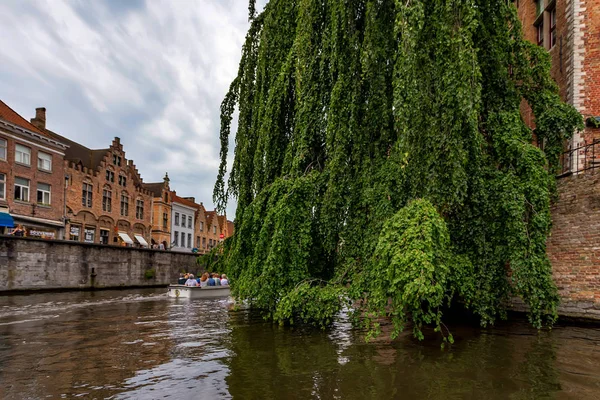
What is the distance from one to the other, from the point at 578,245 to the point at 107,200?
3630 cm

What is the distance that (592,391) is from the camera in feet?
19.4

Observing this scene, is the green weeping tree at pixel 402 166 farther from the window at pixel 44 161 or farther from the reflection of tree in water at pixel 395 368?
the window at pixel 44 161

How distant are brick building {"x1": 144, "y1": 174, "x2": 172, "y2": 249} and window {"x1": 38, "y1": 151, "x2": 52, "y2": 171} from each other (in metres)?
15.6

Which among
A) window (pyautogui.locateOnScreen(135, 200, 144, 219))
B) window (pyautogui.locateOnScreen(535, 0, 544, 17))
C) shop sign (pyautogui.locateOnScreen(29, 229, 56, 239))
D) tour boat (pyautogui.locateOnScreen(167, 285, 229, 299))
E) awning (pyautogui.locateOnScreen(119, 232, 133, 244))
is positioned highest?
window (pyautogui.locateOnScreen(535, 0, 544, 17))

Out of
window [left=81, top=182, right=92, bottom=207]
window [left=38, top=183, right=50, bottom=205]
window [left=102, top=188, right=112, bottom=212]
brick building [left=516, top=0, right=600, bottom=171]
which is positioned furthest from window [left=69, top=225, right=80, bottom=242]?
brick building [left=516, top=0, right=600, bottom=171]

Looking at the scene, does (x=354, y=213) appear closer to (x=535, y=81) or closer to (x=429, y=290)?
(x=429, y=290)

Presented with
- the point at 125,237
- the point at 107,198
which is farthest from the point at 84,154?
the point at 125,237

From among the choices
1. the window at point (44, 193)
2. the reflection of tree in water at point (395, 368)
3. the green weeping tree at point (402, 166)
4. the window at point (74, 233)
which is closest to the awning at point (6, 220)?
the window at point (44, 193)

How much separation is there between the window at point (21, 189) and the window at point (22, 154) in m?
1.17

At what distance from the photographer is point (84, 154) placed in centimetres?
3947

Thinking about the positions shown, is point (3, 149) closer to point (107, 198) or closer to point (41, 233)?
point (41, 233)

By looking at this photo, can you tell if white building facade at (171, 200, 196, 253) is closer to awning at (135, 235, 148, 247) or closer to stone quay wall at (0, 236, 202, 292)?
awning at (135, 235, 148, 247)

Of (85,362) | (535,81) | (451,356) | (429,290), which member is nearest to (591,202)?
(535,81)

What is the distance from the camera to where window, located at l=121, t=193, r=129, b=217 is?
134 feet
